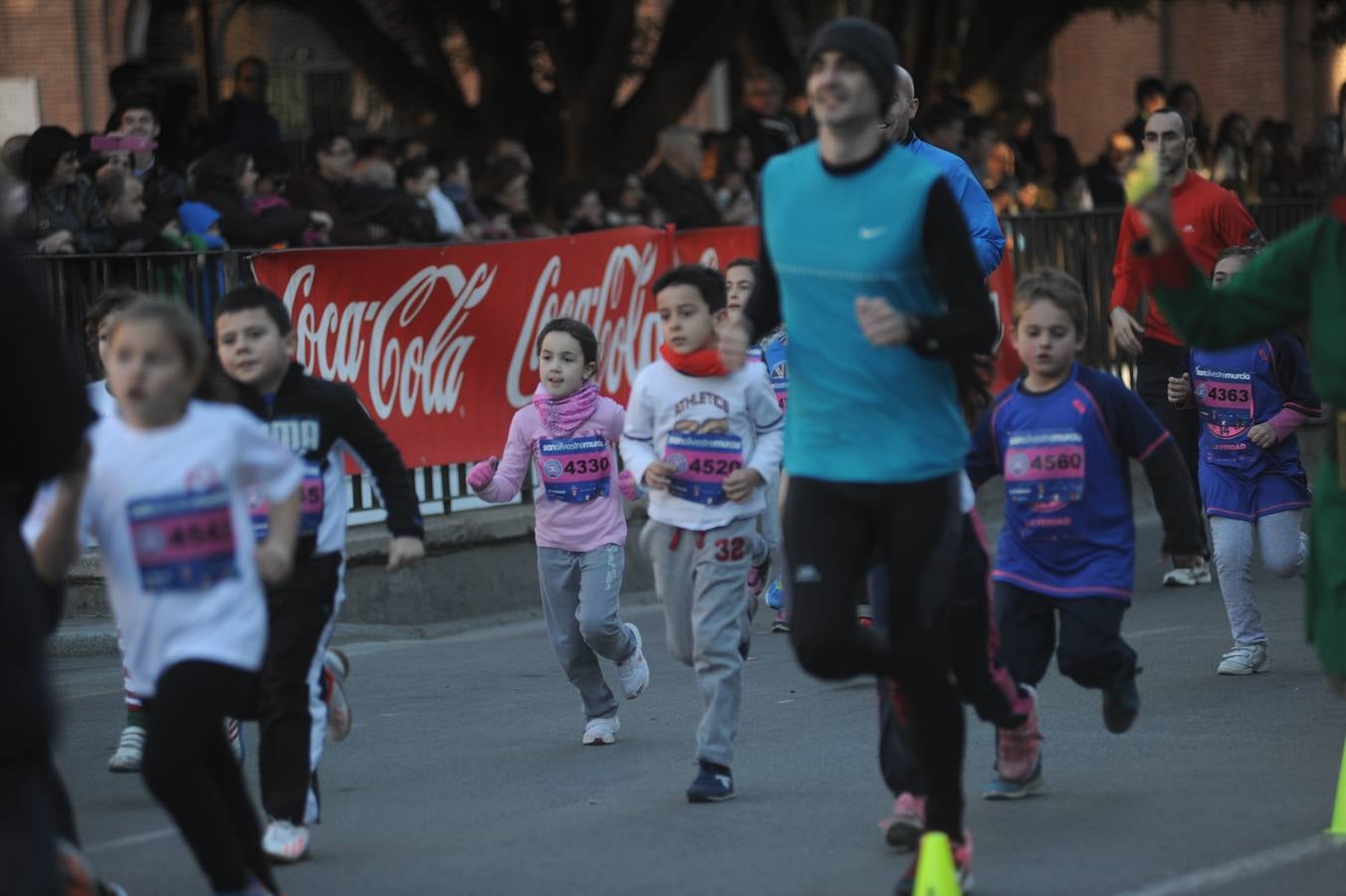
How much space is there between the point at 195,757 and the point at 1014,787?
2.70 meters

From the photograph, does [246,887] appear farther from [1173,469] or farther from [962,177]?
[962,177]

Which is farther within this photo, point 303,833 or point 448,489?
point 448,489

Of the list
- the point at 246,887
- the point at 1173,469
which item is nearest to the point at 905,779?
the point at 1173,469

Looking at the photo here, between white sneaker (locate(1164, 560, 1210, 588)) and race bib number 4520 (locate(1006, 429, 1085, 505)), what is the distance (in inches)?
212

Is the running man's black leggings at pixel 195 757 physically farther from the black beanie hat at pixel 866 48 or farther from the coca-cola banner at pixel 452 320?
the coca-cola banner at pixel 452 320

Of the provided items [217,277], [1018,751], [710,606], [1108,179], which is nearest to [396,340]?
[217,277]

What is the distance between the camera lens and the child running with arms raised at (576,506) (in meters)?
7.84

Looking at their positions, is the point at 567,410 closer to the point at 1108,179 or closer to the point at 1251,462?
the point at 1251,462

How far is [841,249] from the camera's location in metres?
5.24

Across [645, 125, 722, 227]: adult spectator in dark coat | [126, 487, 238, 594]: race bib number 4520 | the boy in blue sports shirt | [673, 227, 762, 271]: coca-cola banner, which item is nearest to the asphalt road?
the boy in blue sports shirt

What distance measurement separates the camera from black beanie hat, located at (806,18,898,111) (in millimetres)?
5207

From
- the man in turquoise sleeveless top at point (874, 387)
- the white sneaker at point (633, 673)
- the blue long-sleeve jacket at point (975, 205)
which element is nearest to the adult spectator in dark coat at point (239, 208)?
the white sneaker at point (633, 673)

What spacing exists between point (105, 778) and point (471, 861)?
77.9 inches

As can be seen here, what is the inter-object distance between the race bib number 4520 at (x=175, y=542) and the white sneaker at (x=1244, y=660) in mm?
5121
